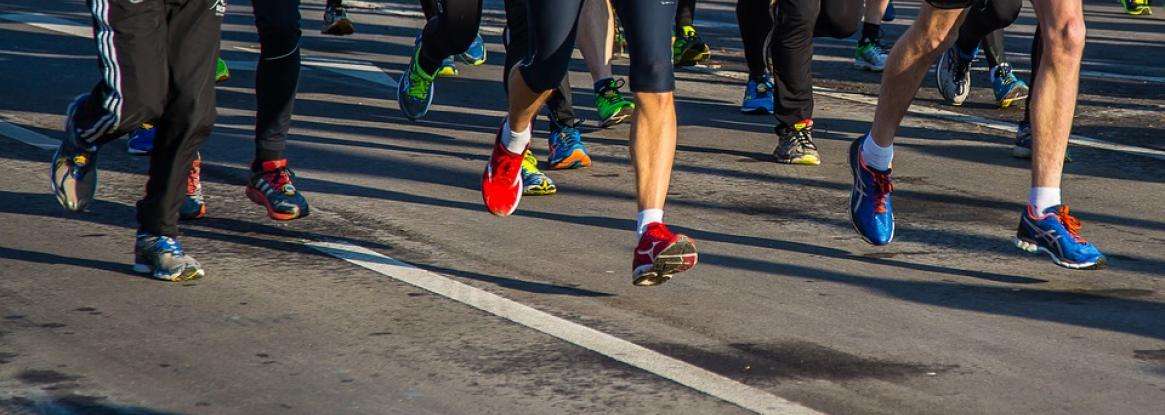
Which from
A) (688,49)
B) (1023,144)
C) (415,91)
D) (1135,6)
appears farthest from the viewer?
(1135,6)

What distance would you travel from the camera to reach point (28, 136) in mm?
8352

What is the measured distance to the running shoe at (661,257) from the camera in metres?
5.25

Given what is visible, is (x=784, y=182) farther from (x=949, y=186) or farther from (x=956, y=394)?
(x=956, y=394)

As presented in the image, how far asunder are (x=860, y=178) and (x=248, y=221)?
2.42 m

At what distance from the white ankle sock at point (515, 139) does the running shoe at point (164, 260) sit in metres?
1.36

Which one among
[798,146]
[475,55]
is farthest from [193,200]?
[475,55]

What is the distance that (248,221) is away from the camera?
6566 mm

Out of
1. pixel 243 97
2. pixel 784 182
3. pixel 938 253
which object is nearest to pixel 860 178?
pixel 938 253

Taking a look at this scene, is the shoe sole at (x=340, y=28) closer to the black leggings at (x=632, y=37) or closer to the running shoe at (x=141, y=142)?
the running shoe at (x=141, y=142)

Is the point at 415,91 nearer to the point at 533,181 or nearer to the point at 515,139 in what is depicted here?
the point at 533,181

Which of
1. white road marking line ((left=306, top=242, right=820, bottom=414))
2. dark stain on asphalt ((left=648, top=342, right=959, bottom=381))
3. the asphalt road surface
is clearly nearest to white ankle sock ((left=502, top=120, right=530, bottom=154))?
the asphalt road surface

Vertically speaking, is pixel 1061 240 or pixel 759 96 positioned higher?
pixel 1061 240

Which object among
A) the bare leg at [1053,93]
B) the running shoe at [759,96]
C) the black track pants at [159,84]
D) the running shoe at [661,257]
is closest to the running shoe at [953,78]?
the running shoe at [759,96]

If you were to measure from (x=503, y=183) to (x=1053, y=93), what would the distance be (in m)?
2.08
